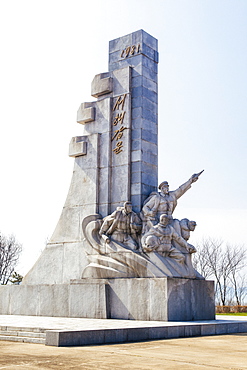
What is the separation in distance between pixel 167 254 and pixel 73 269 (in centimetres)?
332

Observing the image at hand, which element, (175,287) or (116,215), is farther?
(116,215)

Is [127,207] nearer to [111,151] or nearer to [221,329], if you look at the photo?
[111,151]

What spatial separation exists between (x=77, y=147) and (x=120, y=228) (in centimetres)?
375

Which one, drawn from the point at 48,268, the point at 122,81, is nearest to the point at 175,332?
the point at 48,268

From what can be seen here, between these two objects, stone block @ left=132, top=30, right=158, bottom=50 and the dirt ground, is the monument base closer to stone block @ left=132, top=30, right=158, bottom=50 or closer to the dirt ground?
the dirt ground

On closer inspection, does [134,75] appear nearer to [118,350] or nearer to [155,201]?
[155,201]

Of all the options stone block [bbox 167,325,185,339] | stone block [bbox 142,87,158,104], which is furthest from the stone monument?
stone block [bbox 167,325,185,339]

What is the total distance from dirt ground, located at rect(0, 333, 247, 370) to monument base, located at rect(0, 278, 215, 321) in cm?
365

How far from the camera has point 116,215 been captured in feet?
48.4

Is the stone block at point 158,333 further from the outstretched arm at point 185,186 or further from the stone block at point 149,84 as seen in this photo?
the stone block at point 149,84

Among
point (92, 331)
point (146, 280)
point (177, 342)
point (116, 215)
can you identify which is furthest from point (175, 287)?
point (92, 331)

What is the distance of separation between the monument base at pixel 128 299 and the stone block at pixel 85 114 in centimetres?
563

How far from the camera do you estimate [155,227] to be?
45.9 ft

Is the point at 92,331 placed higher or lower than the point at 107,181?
lower
